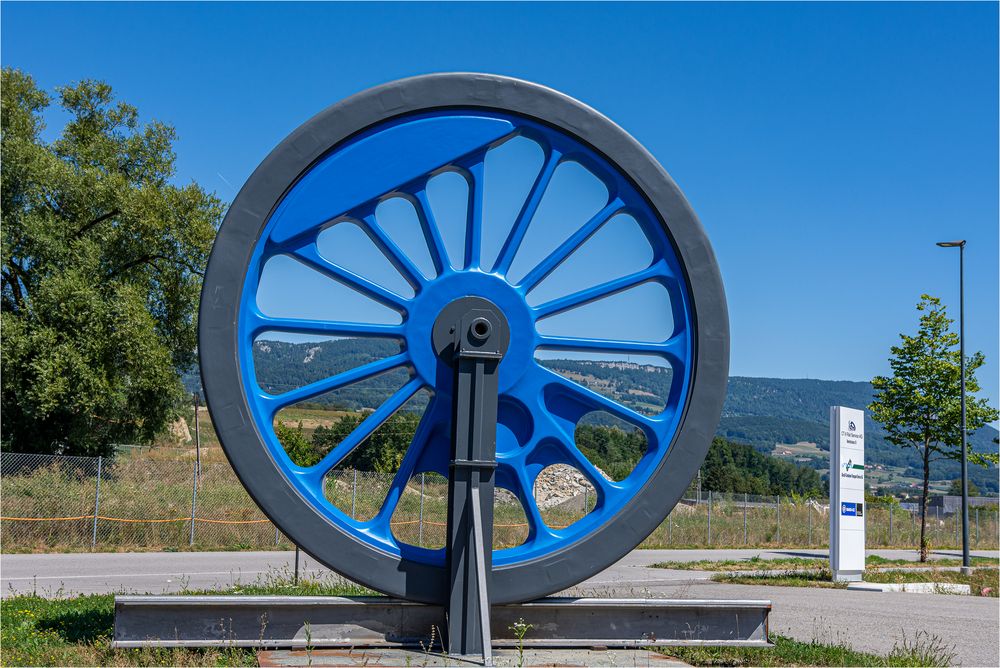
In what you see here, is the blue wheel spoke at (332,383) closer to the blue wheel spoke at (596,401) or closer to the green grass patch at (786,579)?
the blue wheel spoke at (596,401)

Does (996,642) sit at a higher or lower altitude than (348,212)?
lower

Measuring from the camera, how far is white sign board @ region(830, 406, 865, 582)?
821 inches

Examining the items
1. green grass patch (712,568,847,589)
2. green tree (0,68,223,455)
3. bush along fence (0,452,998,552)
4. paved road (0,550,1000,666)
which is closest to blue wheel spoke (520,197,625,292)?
paved road (0,550,1000,666)

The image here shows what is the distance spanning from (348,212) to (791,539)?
3348 centimetres

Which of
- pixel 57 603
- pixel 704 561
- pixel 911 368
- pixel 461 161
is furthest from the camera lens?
pixel 911 368

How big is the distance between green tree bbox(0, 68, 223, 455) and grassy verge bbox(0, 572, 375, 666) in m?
15.9

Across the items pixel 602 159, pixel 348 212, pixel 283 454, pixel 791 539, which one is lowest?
pixel 791 539

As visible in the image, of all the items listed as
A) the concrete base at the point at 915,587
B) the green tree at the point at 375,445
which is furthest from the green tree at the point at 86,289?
the concrete base at the point at 915,587

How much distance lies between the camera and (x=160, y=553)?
23.5 meters

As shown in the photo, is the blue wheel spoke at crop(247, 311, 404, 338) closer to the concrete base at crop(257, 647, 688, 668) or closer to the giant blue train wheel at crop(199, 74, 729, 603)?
the giant blue train wheel at crop(199, 74, 729, 603)

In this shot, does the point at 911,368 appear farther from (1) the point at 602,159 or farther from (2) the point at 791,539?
(1) the point at 602,159

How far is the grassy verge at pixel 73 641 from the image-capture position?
7.74m

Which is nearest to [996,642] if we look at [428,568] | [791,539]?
[428,568]

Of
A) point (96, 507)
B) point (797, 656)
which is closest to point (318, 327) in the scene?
point (797, 656)
